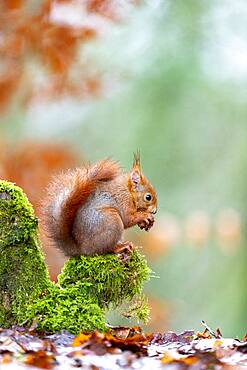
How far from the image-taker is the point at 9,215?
139 inches

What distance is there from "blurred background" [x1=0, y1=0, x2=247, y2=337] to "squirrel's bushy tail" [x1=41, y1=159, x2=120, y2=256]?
322cm

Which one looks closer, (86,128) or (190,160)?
(86,128)

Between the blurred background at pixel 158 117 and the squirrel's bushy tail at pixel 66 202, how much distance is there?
3.22 metres

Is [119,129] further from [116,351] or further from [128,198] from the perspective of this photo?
[116,351]

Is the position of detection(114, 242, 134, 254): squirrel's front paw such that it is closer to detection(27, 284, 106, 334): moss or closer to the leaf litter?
detection(27, 284, 106, 334): moss

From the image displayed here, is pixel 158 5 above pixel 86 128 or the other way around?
above

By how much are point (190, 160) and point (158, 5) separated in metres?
1.64

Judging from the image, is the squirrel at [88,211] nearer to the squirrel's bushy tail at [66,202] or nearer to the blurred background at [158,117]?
the squirrel's bushy tail at [66,202]

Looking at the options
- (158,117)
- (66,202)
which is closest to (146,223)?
(66,202)

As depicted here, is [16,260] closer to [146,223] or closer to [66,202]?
[66,202]

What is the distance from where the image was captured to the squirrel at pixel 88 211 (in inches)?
146

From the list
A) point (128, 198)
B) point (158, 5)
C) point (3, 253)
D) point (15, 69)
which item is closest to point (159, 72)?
point (158, 5)

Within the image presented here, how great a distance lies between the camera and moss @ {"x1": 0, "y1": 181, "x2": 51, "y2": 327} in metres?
3.50

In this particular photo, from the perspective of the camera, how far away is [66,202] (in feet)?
12.3
